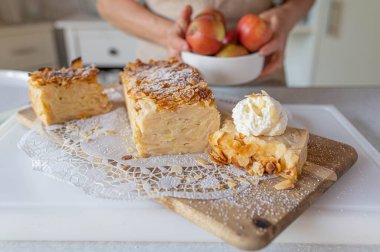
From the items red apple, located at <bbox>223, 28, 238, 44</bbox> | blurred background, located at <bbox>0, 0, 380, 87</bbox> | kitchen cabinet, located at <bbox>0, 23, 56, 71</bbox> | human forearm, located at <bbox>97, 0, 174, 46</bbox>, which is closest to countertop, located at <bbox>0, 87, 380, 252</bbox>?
red apple, located at <bbox>223, 28, 238, 44</bbox>

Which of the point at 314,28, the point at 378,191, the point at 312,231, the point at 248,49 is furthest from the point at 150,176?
the point at 314,28

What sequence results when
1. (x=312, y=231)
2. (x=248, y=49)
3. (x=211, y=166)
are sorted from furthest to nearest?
(x=248, y=49)
(x=211, y=166)
(x=312, y=231)

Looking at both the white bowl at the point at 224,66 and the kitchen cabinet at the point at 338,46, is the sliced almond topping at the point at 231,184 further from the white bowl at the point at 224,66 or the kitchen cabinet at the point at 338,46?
the kitchen cabinet at the point at 338,46

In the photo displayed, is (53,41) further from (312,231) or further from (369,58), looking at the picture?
(312,231)

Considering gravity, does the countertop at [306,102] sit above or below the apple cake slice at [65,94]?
below

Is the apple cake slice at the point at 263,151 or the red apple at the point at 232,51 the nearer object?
the apple cake slice at the point at 263,151

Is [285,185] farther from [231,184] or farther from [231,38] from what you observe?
[231,38]

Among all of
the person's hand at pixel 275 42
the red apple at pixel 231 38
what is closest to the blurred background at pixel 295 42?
the person's hand at pixel 275 42
